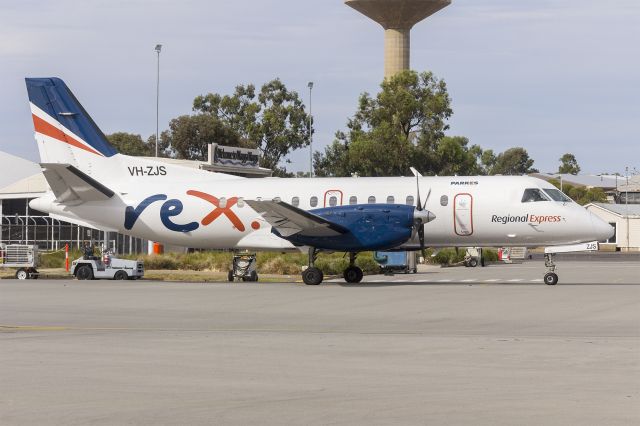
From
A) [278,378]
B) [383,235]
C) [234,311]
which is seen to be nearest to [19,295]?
[234,311]

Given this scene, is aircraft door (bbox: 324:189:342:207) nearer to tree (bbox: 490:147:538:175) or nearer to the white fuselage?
the white fuselage

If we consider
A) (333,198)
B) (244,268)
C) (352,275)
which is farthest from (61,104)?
(352,275)

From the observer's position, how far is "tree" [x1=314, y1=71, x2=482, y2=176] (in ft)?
264

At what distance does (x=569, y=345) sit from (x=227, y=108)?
3684 inches

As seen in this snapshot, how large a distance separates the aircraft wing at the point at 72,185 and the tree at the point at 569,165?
159737mm

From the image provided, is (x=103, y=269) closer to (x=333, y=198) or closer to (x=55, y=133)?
(x=55, y=133)

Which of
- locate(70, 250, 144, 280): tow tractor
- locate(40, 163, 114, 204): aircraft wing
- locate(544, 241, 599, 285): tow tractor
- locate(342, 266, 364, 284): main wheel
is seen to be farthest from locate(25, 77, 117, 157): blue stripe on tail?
locate(544, 241, 599, 285): tow tractor

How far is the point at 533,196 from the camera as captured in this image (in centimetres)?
3278

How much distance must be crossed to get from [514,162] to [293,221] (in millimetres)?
141442

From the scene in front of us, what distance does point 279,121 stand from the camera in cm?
10262

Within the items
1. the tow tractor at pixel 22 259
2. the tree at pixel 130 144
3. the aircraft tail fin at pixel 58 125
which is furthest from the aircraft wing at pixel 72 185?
the tree at pixel 130 144

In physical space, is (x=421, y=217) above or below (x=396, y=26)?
below

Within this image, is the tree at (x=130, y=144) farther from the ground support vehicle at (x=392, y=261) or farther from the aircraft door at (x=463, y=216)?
the aircraft door at (x=463, y=216)

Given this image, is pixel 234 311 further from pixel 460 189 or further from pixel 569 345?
pixel 460 189
